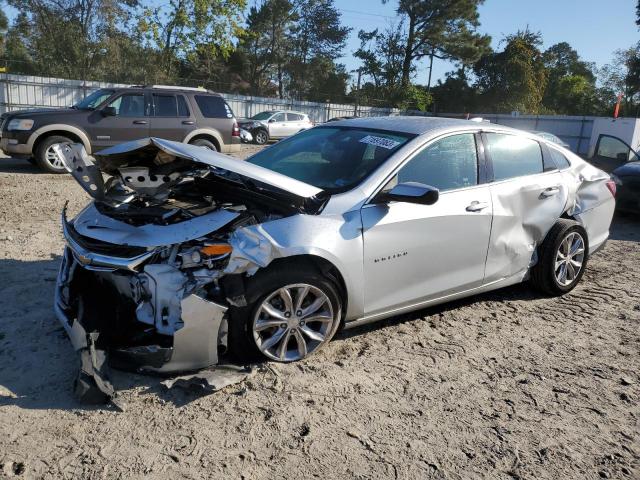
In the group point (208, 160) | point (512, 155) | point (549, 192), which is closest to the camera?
point (208, 160)

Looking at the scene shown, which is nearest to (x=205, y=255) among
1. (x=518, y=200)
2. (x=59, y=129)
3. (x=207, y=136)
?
(x=518, y=200)

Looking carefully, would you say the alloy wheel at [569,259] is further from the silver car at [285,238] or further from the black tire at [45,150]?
the black tire at [45,150]

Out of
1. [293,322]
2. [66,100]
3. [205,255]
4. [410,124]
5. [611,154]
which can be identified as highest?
[66,100]

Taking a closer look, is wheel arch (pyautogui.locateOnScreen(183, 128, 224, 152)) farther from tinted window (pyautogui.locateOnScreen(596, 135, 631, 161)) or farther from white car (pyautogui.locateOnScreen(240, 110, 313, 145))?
white car (pyautogui.locateOnScreen(240, 110, 313, 145))

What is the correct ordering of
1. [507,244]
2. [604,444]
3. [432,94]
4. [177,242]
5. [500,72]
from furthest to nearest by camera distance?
1. [432,94]
2. [500,72]
3. [507,244]
4. [177,242]
5. [604,444]

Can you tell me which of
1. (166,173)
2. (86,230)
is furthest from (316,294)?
(86,230)

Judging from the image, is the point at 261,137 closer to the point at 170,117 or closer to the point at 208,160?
the point at 170,117

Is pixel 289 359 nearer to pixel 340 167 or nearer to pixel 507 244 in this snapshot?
pixel 340 167

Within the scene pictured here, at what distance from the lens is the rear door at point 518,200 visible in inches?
167

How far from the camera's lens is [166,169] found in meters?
3.51

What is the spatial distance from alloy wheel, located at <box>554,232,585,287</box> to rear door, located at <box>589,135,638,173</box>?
7.09m

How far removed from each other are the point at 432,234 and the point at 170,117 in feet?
30.4

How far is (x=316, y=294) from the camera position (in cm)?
336

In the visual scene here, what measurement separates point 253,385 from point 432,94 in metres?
47.4
